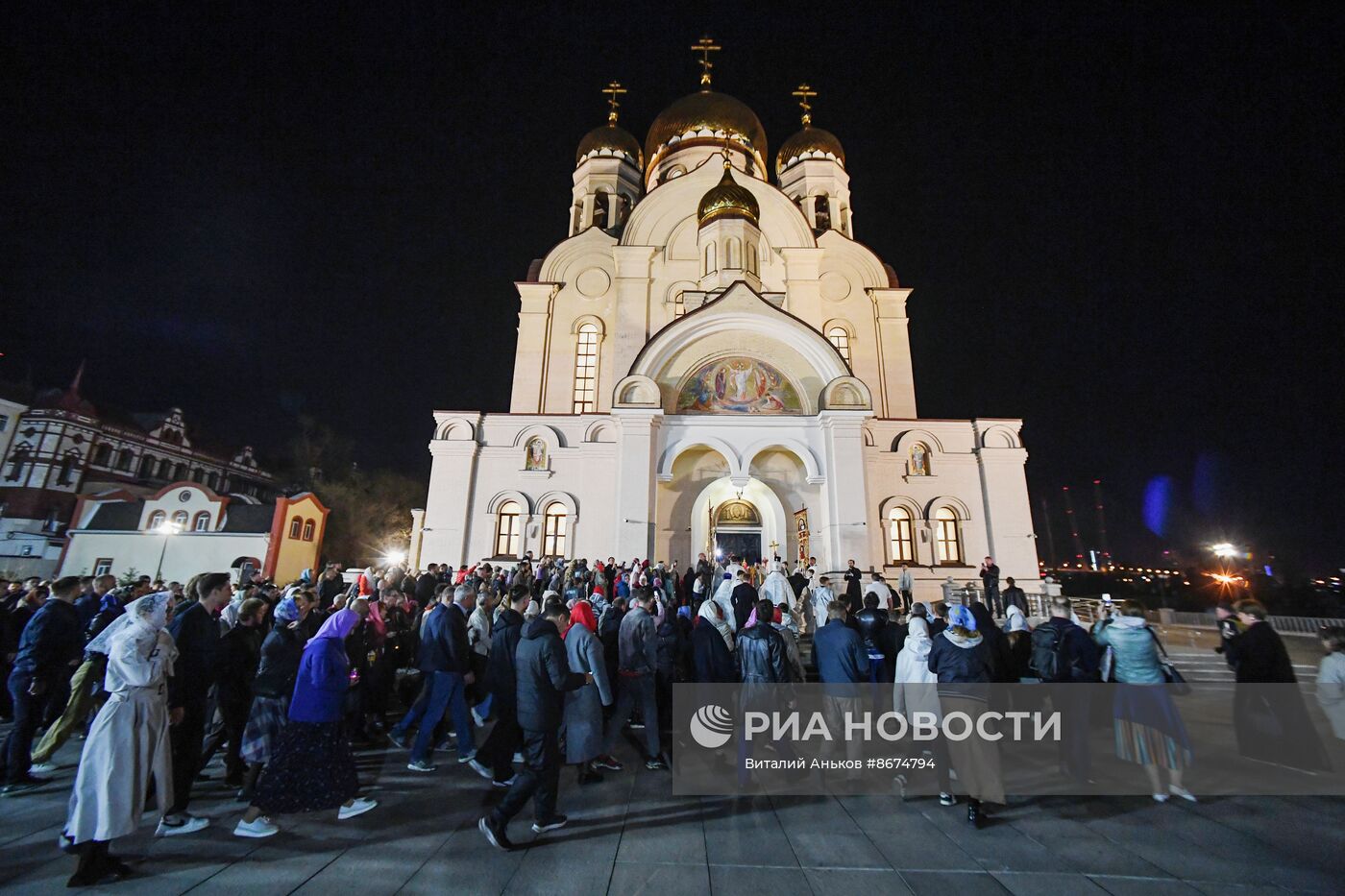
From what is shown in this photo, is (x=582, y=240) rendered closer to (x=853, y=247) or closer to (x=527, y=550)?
(x=853, y=247)

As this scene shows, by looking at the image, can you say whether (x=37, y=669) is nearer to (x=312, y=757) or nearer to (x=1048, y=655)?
(x=312, y=757)

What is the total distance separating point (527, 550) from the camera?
657 inches

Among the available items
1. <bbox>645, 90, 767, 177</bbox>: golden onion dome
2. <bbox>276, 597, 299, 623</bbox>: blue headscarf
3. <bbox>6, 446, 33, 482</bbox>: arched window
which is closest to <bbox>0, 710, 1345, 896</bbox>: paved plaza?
<bbox>276, 597, 299, 623</bbox>: blue headscarf

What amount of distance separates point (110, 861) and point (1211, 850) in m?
7.12

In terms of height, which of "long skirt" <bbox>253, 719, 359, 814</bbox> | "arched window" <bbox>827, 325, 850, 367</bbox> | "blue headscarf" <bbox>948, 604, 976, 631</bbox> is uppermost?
"arched window" <bbox>827, 325, 850, 367</bbox>

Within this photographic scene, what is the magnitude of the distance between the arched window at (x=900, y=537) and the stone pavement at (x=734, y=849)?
12.9 metres

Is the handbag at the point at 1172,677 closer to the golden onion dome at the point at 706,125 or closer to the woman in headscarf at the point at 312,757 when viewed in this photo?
the woman in headscarf at the point at 312,757

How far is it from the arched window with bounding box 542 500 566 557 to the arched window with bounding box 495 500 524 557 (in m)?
0.75

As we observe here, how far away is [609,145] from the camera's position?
26547mm

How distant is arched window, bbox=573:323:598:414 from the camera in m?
20.8

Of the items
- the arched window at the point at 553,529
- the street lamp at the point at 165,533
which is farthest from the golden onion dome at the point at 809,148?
the street lamp at the point at 165,533

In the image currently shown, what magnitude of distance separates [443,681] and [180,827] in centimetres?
201

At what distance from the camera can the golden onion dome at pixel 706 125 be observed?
2600cm

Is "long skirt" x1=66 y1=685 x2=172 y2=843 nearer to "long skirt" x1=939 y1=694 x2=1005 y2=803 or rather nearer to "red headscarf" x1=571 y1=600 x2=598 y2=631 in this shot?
"red headscarf" x1=571 y1=600 x2=598 y2=631
